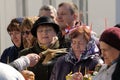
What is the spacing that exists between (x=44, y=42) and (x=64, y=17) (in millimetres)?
864

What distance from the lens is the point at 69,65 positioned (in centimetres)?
473

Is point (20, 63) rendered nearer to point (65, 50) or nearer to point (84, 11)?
point (65, 50)

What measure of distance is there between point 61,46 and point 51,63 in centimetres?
33

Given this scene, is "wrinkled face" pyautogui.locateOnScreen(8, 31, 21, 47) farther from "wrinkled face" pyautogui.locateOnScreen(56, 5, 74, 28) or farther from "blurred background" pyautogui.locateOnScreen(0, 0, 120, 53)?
"blurred background" pyautogui.locateOnScreen(0, 0, 120, 53)

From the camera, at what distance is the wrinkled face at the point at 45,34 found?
16.7 feet

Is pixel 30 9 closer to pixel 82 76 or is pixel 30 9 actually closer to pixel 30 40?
pixel 30 40

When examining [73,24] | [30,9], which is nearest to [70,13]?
[73,24]

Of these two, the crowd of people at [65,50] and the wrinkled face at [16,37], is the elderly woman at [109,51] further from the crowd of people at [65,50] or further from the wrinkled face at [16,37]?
the wrinkled face at [16,37]

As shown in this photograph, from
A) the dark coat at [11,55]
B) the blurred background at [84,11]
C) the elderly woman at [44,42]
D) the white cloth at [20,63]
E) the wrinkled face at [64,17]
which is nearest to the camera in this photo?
the white cloth at [20,63]

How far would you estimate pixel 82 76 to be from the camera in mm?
4379

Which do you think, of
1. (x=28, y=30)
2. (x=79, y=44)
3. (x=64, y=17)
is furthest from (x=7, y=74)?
(x=64, y=17)

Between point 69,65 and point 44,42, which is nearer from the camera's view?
point 69,65

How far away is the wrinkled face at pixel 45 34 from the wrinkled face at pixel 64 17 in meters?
0.65

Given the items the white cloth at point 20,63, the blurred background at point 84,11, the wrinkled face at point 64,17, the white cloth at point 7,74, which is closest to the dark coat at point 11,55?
the wrinkled face at point 64,17
